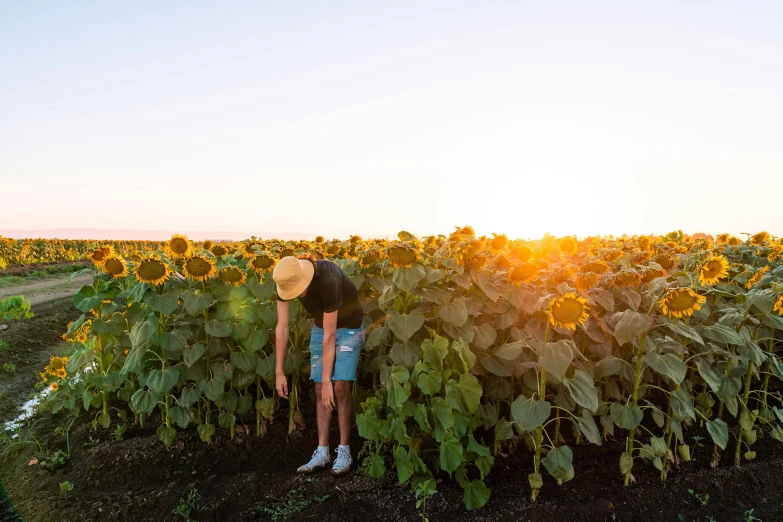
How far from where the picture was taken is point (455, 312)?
12.5 feet

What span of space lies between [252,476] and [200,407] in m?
1.18

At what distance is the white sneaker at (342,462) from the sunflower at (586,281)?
249 cm

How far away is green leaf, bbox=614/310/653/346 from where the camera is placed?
3.47 m

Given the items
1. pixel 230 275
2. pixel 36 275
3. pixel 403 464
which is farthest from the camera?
pixel 36 275

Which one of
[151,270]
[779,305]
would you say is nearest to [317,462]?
[151,270]

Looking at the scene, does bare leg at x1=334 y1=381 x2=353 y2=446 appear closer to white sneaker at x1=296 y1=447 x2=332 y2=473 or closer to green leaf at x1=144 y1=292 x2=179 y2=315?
white sneaker at x1=296 y1=447 x2=332 y2=473

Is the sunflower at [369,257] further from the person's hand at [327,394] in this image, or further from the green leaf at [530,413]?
the green leaf at [530,413]

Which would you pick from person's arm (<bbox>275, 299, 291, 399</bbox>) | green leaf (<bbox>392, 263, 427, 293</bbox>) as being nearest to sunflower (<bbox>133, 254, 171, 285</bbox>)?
person's arm (<bbox>275, 299, 291, 399</bbox>)

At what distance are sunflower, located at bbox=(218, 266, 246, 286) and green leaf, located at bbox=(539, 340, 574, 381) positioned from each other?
9.30ft

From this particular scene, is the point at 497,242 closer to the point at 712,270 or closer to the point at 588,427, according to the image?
the point at 588,427

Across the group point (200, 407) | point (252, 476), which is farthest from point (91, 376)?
point (252, 476)

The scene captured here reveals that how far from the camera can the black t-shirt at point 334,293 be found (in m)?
4.17

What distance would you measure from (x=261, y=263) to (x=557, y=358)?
282cm

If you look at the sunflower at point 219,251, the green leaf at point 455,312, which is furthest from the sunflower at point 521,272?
the sunflower at point 219,251
